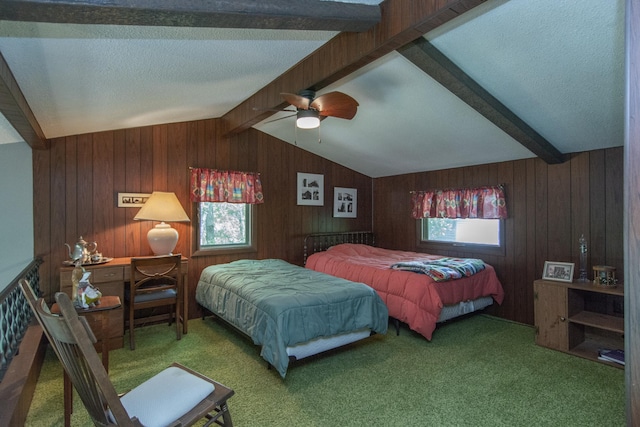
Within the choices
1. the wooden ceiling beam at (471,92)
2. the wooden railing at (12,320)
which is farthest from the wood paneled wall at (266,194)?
the wooden railing at (12,320)

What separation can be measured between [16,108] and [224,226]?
279 centimetres

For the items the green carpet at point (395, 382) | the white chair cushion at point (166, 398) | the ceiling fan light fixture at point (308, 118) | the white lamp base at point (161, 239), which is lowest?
the green carpet at point (395, 382)

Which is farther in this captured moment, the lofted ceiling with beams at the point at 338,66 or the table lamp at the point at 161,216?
the table lamp at the point at 161,216

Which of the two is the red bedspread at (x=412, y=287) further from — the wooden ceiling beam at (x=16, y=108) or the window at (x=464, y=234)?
the wooden ceiling beam at (x=16, y=108)

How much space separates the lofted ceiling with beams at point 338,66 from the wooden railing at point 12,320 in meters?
1.16

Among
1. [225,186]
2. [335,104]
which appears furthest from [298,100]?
[225,186]

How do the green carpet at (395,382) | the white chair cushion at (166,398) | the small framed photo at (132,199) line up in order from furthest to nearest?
the small framed photo at (132,199)
the green carpet at (395,382)
the white chair cushion at (166,398)

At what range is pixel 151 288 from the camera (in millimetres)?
3373

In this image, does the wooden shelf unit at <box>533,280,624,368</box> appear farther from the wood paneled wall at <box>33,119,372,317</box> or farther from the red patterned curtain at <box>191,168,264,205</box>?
the red patterned curtain at <box>191,168,264,205</box>

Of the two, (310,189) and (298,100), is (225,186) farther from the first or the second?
(298,100)

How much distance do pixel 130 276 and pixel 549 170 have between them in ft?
15.7

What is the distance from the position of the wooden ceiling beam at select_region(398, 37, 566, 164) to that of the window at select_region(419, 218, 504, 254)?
1209 millimetres

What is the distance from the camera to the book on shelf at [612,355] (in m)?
2.90

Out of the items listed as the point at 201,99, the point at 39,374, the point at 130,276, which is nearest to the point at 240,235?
the point at 130,276
